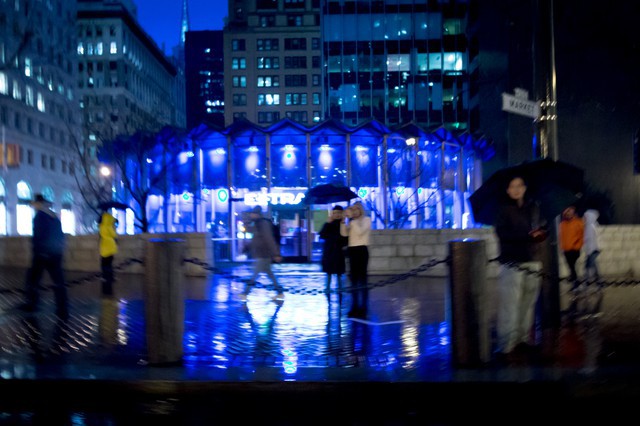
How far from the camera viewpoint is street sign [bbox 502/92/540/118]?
7934mm

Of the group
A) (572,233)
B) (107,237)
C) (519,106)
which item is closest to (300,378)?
(519,106)

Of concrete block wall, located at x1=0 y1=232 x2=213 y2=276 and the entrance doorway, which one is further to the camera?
the entrance doorway

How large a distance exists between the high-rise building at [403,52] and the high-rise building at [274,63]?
3413 cm

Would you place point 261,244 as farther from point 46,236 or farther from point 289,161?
point 289,161

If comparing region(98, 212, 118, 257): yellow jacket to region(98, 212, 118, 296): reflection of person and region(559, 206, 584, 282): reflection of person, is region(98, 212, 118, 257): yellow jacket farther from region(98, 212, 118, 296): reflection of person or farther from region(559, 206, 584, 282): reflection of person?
region(559, 206, 584, 282): reflection of person

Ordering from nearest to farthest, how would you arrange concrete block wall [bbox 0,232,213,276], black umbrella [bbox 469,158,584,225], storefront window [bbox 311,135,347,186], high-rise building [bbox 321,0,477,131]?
1. black umbrella [bbox 469,158,584,225]
2. concrete block wall [bbox 0,232,213,276]
3. storefront window [bbox 311,135,347,186]
4. high-rise building [bbox 321,0,477,131]

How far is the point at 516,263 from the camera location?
6.83 metres

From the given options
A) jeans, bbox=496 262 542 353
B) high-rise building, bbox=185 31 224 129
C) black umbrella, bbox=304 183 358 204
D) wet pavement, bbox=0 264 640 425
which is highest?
high-rise building, bbox=185 31 224 129

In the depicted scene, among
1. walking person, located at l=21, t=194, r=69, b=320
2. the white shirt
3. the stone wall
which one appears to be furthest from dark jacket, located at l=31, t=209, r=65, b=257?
the stone wall

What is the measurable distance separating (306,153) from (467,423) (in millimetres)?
20261

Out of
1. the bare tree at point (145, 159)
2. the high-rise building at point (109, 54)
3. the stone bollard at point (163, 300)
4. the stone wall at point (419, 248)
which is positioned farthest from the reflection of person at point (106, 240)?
the high-rise building at point (109, 54)

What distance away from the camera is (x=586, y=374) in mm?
5824

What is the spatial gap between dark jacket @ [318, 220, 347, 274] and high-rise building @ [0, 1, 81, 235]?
139 ft

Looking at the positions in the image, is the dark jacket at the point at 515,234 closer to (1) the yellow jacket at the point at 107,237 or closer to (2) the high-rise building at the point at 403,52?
(1) the yellow jacket at the point at 107,237
